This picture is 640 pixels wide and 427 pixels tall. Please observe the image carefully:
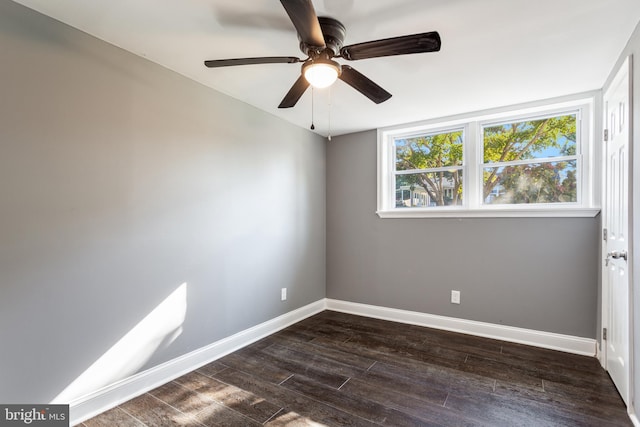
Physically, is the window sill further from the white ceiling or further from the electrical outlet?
the white ceiling

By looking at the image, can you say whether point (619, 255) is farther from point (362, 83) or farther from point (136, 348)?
point (136, 348)

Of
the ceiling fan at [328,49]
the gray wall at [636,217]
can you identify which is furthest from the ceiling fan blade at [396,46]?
the gray wall at [636,217]

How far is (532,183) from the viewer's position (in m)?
3.01

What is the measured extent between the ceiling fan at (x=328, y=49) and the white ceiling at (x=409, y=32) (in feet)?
0.47

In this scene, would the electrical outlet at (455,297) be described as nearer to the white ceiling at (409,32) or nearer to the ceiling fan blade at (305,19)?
the white ceiling at (409,32)

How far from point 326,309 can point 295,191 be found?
161 centimetres

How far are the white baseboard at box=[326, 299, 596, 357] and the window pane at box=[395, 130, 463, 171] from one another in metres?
1.69

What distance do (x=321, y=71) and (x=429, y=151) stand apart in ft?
7.52

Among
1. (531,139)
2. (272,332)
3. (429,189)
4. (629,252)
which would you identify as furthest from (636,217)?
(272,332)

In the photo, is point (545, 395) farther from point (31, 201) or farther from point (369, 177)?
point (31, 201)

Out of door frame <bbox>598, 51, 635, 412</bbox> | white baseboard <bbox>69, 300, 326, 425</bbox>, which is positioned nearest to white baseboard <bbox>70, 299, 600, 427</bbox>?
white baseboard <bbox>69, 300, 326, 425</bbox>

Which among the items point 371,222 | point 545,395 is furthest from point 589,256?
point 371,222

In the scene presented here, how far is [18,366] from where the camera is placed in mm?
1614

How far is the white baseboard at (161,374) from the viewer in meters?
1.85
